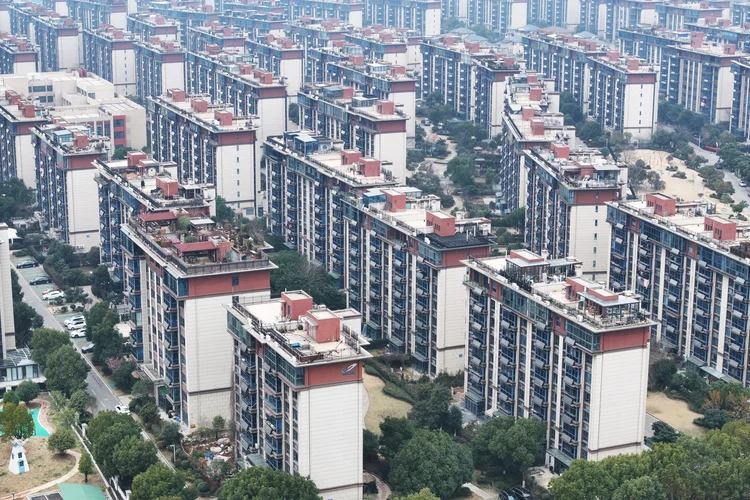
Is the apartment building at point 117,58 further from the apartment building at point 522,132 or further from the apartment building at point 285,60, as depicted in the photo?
the apartment building at point 522,132

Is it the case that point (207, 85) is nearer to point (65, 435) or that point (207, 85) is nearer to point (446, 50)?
point (446, 50)

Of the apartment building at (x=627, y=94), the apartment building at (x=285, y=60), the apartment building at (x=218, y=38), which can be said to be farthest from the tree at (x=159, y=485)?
the apartment building at (x=218, y=38)

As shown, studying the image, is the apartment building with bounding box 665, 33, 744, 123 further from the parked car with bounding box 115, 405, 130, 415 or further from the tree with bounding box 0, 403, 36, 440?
the tree with bounding box 0, 403, 36, 440

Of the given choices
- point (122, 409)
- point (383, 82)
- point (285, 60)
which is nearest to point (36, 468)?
point (122, 409)

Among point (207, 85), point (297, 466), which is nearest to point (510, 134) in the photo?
point (207, 85)

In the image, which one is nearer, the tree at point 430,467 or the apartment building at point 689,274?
the tree at point 430,467

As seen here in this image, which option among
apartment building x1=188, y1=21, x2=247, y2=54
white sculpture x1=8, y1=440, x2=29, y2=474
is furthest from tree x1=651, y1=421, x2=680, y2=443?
apartment building x1=188, y1=21, x2=247, y2=54

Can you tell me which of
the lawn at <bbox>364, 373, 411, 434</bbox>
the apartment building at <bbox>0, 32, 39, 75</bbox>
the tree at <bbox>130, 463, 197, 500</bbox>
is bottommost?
the lawn at <bbox>364, 373, 411, 434</bbox>
